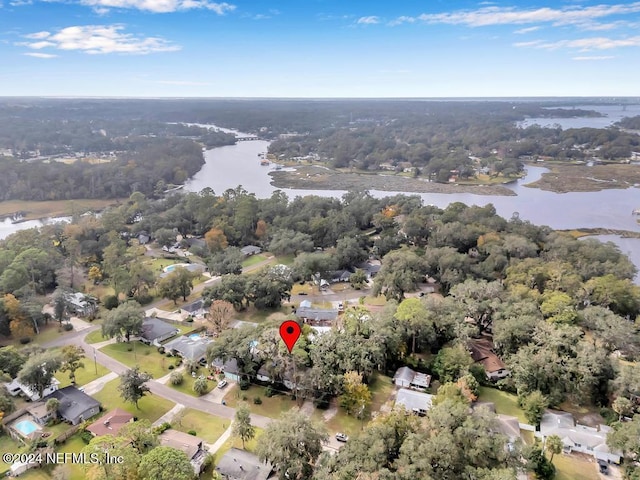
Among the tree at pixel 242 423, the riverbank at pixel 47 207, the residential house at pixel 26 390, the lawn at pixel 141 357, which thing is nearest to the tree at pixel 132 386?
the lawn at pixel 141 357

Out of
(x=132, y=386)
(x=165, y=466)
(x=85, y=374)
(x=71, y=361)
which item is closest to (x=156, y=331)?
(x=85, y=374)

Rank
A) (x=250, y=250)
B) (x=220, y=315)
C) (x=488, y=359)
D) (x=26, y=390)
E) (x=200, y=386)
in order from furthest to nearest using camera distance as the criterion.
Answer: (x=250, y=250) < (x=220, y=315) < (x=488, y=359) < (x=200, y=386) < (x=26, y=390)

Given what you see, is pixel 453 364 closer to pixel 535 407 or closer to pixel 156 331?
pixel 535 407

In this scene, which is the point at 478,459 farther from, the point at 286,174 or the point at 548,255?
the point at 286,174

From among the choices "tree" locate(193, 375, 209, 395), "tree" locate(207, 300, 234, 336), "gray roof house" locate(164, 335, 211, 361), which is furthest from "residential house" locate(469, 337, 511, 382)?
"gray roof house" locate(164, 335, 211, 361)

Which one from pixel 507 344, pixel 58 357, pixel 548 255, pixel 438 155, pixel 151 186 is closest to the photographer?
pixel 58 357

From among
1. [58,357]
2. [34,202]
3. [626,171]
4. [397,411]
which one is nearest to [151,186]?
[34,202]
